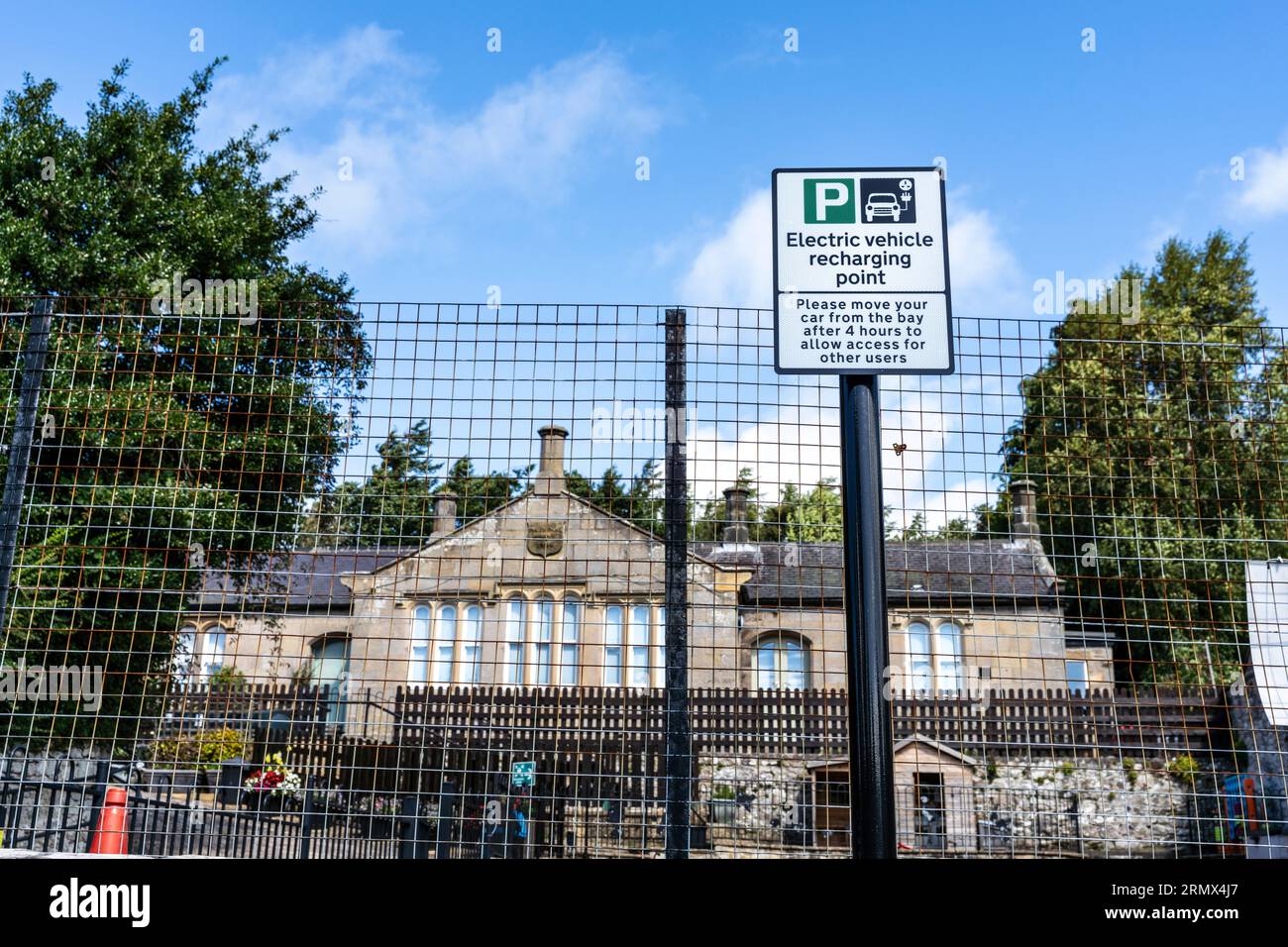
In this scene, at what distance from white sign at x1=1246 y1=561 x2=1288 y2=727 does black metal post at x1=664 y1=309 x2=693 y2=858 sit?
2983 millimetres

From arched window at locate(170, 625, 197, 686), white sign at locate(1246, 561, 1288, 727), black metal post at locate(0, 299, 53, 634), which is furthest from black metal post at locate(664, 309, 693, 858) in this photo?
black metal post at locate(0, 299, 53, 634)

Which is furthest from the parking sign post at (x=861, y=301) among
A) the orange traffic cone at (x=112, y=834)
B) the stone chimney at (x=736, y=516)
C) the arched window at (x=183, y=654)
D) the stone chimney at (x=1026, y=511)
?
the orange traffic cone at (x=112, y=834)

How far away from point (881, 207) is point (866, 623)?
172cm

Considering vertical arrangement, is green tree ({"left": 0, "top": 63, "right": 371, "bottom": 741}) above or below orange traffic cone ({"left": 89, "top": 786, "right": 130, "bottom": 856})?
above

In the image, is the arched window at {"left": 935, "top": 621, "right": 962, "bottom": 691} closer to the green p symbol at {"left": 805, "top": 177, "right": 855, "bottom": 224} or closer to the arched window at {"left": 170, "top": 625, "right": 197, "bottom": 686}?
the green p symbol at {"left": 805, "top": 177, "right": 855, "bottom": 224}

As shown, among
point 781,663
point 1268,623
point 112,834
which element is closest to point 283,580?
point 112,834

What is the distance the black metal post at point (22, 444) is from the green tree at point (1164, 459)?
208 inches

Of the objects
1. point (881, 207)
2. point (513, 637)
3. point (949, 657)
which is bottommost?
point (949, 657)

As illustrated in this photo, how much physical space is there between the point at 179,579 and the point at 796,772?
1017cm

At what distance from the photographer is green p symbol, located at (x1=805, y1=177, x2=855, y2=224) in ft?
13.4

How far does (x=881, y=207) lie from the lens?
408 centimetres

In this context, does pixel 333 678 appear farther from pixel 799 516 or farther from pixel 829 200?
pixel 829 200

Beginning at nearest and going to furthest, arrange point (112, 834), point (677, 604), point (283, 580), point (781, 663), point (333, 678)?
point (333, 678)
point (677, 604)
point (781, 663)
point (112, 834)
point (283, 580)
